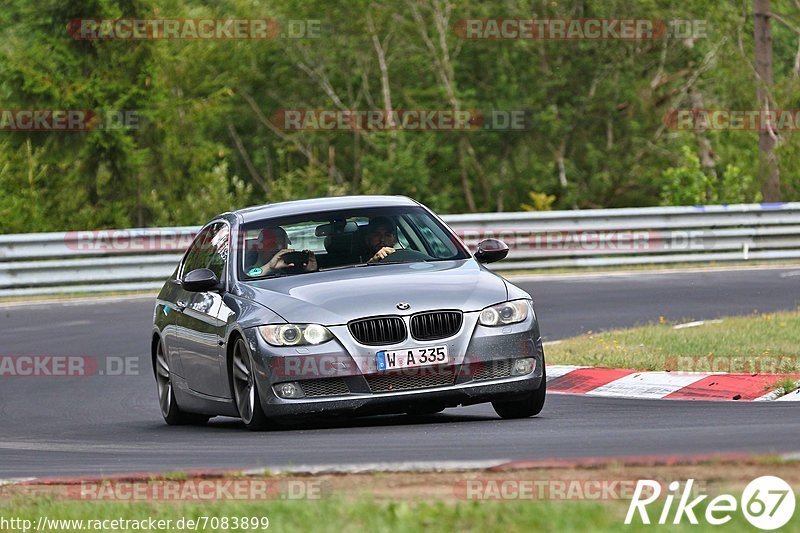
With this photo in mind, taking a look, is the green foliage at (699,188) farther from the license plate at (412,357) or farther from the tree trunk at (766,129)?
the license plate at (412,357)

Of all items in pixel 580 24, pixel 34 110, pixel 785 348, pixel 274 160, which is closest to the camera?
pixel 785 348

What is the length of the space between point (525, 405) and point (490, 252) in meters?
1.22

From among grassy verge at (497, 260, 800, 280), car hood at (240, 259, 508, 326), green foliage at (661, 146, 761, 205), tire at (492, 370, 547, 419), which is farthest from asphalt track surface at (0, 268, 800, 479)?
green foliage at (661, 146, 761, 205)

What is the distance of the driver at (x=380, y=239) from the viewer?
427 inches

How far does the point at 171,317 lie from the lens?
38.8 feet

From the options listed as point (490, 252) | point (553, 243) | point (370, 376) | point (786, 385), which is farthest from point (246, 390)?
point (553, 243)

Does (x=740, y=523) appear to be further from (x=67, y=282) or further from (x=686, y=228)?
(x=686, y=228)

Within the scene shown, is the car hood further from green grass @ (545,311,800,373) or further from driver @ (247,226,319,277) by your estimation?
green grass @ (545,311,800,373)

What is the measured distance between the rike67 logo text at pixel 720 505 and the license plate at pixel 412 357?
3570 millimetres

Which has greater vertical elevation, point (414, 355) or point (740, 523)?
point (740, 523)

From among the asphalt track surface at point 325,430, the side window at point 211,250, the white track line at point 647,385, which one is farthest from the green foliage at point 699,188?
the side window at point 211,250

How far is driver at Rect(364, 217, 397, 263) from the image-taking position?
427 inches

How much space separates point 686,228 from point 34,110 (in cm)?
1493

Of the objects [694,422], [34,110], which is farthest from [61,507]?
[34,110]
